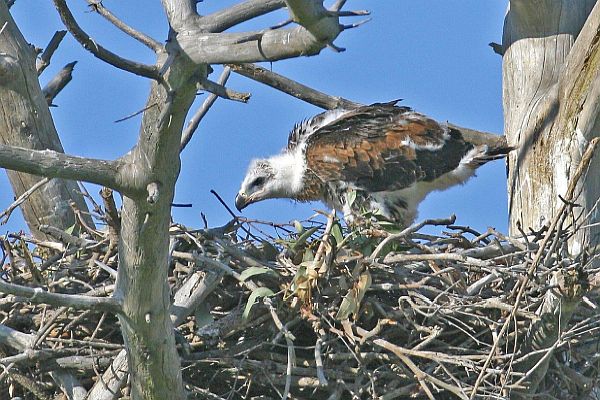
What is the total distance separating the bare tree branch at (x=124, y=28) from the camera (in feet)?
14.1

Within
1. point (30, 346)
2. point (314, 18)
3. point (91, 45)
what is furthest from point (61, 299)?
point (314, 18)

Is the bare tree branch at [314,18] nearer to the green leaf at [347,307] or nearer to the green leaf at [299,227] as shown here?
the green leaf at [347,307]

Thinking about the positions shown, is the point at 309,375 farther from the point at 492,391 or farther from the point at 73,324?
the point at 73,324

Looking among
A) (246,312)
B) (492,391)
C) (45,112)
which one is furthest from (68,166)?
(45,112)

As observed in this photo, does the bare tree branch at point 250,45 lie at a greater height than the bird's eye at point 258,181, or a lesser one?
lesser

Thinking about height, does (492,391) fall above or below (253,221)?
below

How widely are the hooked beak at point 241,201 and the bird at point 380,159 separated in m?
0.31

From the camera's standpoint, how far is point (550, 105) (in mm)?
6562

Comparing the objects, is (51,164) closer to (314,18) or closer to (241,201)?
(314,18)

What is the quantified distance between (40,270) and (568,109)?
10.7 feet

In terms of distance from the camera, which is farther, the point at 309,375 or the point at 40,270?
the point at 40,270

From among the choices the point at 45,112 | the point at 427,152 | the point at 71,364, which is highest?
the point at 45,112

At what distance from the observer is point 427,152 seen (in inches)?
288

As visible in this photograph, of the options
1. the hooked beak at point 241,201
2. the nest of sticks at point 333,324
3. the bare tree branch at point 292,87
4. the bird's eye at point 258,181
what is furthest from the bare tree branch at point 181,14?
the hooked beak at point 241,201
